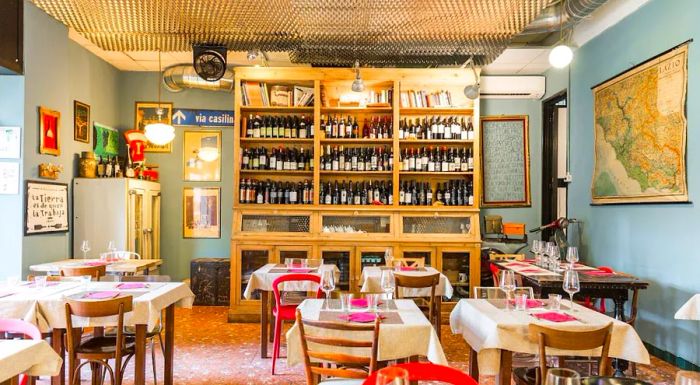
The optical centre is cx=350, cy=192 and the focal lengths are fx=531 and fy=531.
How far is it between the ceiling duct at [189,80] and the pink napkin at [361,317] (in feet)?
17.0

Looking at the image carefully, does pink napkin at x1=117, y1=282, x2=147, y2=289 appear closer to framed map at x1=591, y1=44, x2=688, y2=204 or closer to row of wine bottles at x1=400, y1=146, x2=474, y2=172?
row of wine bottles at x1=400, y1=146, x2=474, y2=172

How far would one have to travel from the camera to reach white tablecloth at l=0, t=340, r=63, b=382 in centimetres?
214

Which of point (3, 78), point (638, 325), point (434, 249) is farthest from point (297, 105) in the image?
point (638, 325)

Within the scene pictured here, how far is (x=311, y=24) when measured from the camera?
18.2 ft

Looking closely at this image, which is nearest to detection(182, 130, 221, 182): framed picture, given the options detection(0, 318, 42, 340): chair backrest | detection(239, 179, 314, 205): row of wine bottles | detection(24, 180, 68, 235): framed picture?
detection(239, 179, 314, 205): row of wine bottles

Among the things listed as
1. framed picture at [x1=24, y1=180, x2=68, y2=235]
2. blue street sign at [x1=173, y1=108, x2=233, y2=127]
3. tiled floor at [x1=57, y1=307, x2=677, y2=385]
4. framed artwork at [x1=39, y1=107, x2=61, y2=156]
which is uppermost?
blue street sign at [x1=173, y1=108, x2=233, y2=127]

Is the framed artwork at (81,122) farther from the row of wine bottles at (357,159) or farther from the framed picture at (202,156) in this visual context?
the row of wine bottles at (357,159)

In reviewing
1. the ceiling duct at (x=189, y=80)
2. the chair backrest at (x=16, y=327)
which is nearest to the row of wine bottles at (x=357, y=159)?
the ceiling duct at (x=189, y=80)

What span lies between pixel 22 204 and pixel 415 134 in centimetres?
453

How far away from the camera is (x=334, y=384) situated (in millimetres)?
2354

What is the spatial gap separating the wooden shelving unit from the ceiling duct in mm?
727

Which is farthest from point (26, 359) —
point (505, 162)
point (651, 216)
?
point (505, 162)

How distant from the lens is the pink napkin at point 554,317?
2943 mm

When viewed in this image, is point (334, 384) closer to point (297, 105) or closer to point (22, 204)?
point (22, 204)
